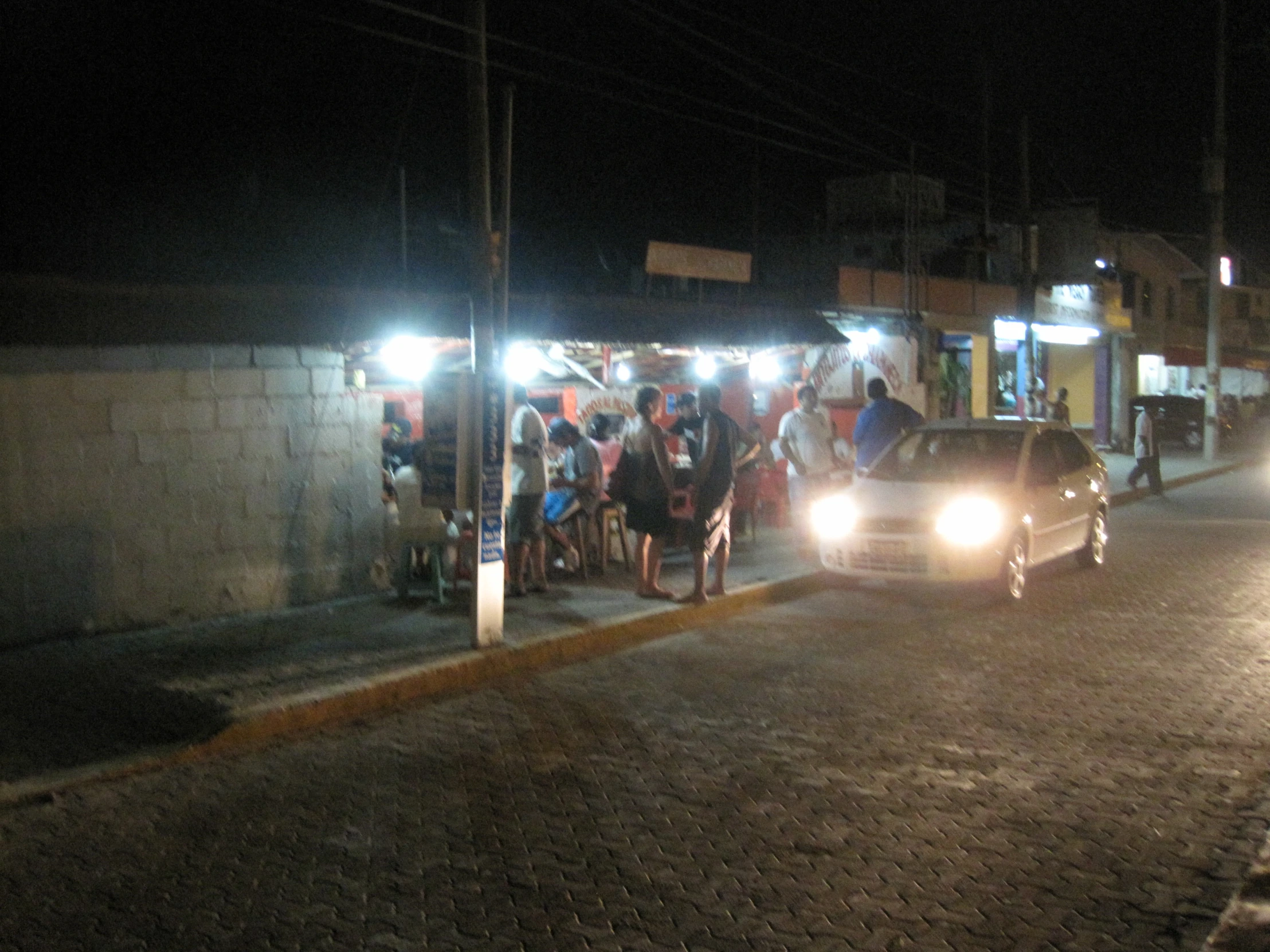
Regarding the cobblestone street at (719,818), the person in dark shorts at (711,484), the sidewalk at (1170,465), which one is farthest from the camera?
the sidewalk at (1170,465)

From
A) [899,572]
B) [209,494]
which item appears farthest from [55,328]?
[899,572]

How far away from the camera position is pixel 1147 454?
66.7 feet

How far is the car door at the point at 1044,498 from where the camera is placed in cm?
1153

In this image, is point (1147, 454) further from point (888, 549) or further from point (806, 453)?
point (888, 549)

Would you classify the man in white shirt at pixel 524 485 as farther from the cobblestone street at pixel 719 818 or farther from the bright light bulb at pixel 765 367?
the bright light bulb at pixel 765 367

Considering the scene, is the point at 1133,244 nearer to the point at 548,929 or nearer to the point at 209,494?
the point at 209,494

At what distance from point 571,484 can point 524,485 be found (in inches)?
35.9

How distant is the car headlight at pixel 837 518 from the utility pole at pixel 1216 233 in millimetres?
19153

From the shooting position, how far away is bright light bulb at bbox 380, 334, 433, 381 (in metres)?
11.6

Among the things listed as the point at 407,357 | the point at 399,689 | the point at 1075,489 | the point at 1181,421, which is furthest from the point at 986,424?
the point at 1181,421

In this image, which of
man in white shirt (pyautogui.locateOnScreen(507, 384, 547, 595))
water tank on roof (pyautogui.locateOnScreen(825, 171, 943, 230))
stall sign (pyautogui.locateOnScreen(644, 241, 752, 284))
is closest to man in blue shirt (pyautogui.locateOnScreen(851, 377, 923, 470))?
stall sign (pyautogui.locateOnScreen(644, 241, 752, 284))

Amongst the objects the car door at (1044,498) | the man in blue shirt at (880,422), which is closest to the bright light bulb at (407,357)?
the man in blue shirt at (880,422)

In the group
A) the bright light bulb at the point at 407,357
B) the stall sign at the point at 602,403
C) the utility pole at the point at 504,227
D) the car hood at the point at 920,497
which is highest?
the utility pole at the point at 504,227

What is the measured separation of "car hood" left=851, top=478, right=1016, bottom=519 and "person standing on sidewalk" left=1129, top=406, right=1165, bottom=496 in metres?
10.1
